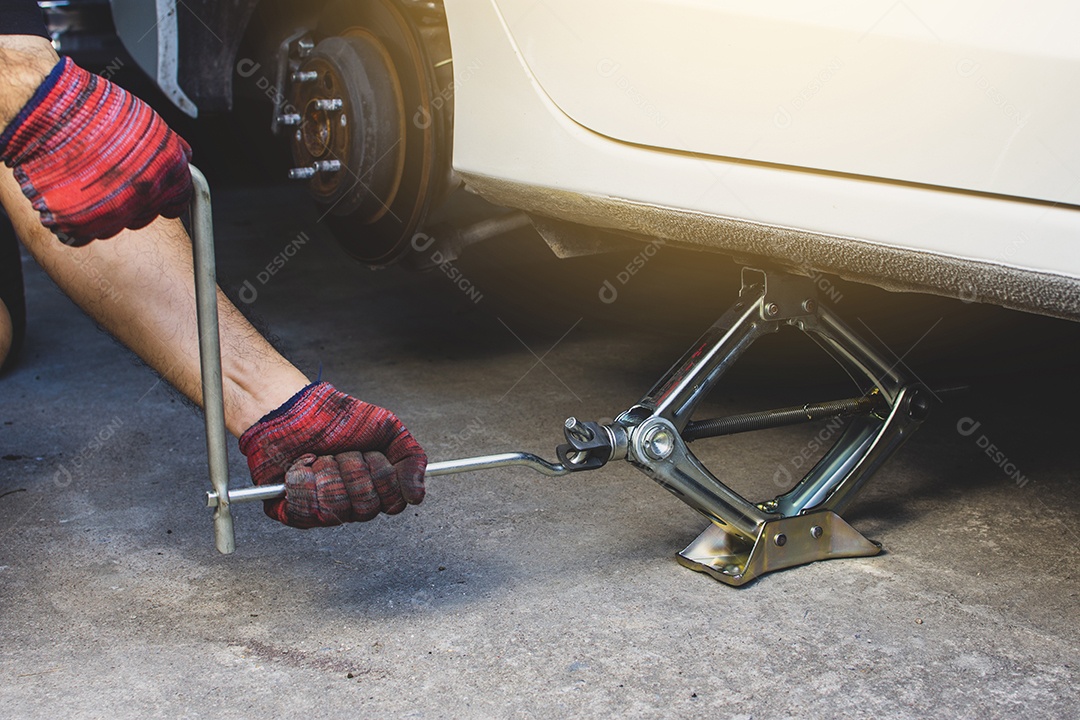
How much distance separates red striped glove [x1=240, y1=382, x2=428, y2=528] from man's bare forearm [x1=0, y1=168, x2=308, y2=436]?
135 millimetres

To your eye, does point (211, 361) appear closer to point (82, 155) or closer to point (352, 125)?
point (82, 155)

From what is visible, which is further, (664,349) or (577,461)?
(664,349)

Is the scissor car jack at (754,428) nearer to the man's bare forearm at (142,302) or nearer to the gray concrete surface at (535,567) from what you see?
the gray concrete surface at (535,567)

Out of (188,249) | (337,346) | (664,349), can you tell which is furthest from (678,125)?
(337,346)

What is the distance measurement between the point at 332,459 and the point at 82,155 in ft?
1.53

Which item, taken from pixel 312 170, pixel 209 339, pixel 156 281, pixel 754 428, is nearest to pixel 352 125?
pixel 312 170

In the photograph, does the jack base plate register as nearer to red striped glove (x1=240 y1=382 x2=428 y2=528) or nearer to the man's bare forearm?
red striped glove (x1=240 y1=382 x2=428 y2=528)

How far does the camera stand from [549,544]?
1.66m

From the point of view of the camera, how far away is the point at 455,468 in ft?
4.60

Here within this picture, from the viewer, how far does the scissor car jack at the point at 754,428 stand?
4.87 feet

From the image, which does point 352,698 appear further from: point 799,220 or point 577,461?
point 799,220

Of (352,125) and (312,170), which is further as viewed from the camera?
(312,170)

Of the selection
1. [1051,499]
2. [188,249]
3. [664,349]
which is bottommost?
[664,349]

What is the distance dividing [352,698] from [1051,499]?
1.22m
